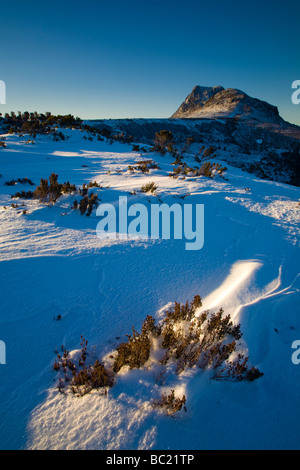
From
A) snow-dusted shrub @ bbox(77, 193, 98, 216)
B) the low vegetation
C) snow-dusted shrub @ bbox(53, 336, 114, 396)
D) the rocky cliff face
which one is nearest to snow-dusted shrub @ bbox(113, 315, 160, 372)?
the low vegetation

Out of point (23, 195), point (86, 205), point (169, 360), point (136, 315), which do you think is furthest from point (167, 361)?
point (23, 195)

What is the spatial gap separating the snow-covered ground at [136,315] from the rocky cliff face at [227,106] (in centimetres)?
5251

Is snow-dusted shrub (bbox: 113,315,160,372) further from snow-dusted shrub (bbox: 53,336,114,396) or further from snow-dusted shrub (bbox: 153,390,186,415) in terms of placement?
snow-dusted shrub (bbox: 153,390,186,415)

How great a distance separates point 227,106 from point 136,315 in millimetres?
68221

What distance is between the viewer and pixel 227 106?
185 ft

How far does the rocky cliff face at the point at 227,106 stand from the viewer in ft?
169

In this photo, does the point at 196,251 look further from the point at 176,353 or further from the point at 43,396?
the point at 43,396

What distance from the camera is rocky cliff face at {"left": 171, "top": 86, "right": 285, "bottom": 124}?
51.5 meters

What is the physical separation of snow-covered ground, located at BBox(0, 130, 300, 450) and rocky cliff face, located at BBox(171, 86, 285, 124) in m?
52.5

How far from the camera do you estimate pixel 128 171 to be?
347 inches

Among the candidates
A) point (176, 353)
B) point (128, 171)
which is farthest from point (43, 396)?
point (128, 171)

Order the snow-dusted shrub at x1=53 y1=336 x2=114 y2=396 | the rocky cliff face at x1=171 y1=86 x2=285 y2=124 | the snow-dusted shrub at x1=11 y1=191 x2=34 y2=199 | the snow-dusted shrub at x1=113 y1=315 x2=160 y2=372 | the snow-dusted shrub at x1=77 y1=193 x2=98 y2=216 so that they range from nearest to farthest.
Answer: the snow-dusted shrub at x1=53 y1=336 x2=114 y2=396 → the snow-dusted shrub at x1=113 y1=315 x2=160 y2=372 → the snow-dusted shrub at x1=77 y1=193 x2=98 y2=216 → the snow-dusted shrub at x1=11 y1=191 x2=34 y2=199 → the rocky cliff face at x1=171 y1=86 x2=285 y2=124
